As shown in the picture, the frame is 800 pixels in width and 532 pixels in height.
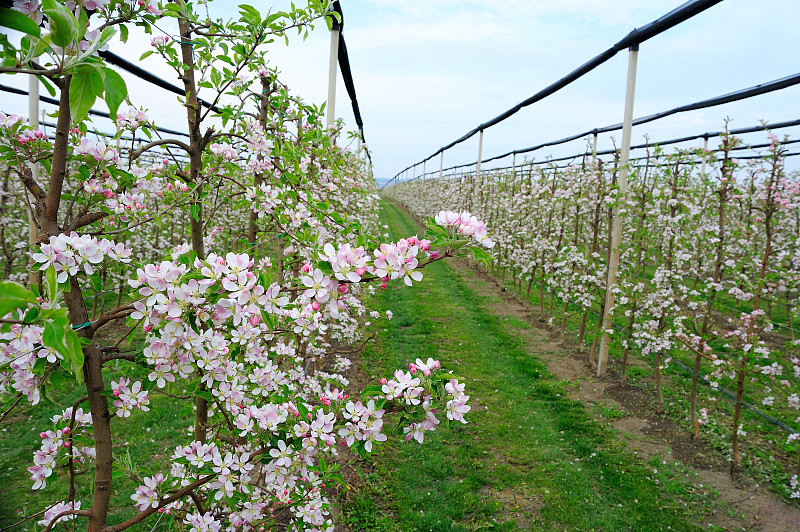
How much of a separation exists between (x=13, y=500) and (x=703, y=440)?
6110 mm

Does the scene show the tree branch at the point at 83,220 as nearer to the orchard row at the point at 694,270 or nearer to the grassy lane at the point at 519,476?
the grassy lane at the point at 519,476

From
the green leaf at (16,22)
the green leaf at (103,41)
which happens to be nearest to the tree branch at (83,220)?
the green leaf at (103,41)

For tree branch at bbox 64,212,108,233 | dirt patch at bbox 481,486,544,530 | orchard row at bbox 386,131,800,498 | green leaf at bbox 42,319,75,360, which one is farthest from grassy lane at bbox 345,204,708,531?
green leaf at bbox 42,319,75,360

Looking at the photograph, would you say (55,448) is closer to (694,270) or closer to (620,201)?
(620,201)

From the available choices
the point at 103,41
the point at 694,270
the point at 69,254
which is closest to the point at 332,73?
the point at 69,254

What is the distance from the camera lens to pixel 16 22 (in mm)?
538

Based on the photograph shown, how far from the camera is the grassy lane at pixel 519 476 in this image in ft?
11.6

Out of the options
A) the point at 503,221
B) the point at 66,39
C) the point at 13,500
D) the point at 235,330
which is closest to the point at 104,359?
the point at 235,330

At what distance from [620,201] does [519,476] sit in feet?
11.2

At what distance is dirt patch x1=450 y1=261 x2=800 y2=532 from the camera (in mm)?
3605

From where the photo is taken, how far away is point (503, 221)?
11.8 metres

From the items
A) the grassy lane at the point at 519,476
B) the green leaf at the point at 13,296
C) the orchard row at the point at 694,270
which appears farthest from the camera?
the orchard row at the point at 694,270

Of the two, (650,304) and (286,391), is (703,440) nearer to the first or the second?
(650,304)

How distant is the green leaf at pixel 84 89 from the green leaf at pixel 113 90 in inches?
0.5
